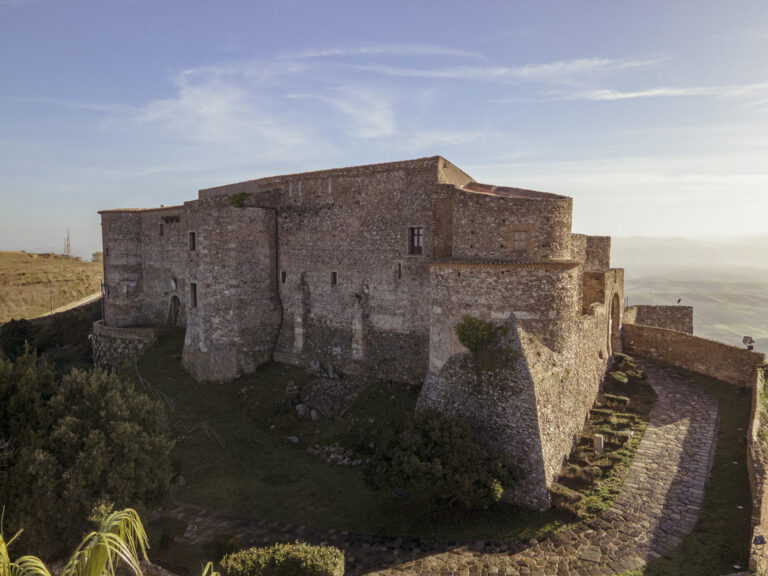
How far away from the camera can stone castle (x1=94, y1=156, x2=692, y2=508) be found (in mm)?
15766

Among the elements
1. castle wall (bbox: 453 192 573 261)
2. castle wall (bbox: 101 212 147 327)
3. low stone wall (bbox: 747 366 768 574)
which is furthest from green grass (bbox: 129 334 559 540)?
castle wall (bbox: 101 212 147 327)

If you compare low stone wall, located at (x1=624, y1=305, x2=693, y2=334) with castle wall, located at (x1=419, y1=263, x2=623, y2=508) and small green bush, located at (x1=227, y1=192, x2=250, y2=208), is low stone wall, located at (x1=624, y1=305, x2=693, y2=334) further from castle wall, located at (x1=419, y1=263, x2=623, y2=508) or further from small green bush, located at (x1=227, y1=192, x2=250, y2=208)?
small green bush, located at (x1=227, y1=192, x2=250, y2=208)

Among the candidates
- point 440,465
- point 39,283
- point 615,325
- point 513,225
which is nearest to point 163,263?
point 513,225

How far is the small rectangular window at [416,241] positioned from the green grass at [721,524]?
13.3 metres

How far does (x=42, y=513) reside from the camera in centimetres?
1168

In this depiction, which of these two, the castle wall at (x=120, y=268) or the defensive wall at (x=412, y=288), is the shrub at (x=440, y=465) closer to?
the defensive wall at (x=412, y=288)

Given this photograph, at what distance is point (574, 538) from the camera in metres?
13.3

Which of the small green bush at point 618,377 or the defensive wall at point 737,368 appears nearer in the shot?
the defensive wall at point 737,368

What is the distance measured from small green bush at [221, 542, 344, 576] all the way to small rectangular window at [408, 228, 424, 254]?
40.9 ft

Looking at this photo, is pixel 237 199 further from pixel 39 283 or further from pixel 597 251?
pixel 39 283

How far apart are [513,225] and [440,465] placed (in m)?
8.28

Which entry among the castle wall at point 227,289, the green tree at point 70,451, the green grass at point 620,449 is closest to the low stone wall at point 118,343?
the castle wall at point 227,289

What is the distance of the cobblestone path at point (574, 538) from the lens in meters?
12.4

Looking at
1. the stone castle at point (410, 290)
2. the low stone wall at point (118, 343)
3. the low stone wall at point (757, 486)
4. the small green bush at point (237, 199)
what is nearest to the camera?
the low stone wall at point (757, 486)
